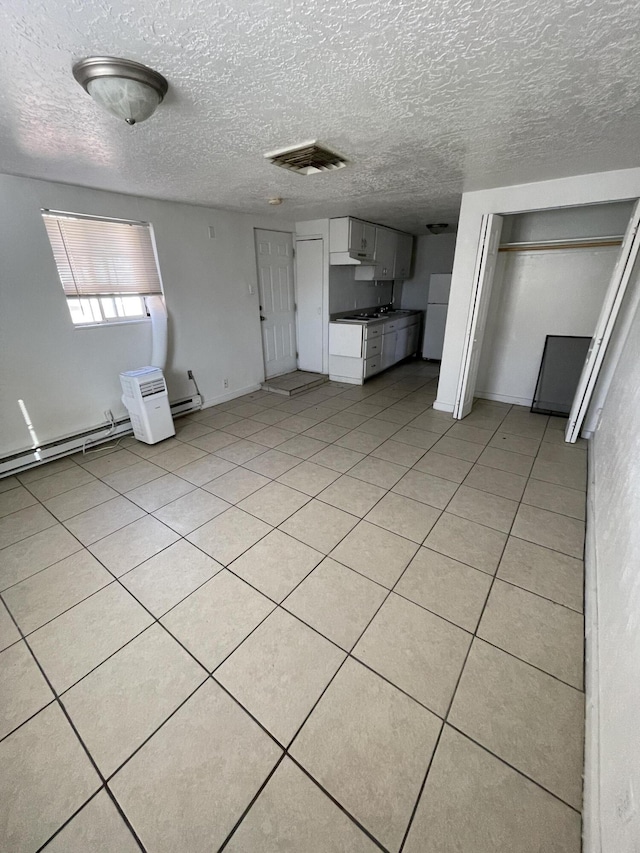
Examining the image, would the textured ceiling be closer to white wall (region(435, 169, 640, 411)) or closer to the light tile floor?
white wall (region(435, 169, 640, 411))

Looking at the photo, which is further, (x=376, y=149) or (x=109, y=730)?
(x=376, y=149)

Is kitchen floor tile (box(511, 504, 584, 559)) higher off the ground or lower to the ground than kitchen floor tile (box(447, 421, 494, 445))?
lower

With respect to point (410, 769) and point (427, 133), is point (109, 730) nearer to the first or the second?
point (410, 769)

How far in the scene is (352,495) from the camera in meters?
2.59

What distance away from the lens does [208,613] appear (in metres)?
1.69

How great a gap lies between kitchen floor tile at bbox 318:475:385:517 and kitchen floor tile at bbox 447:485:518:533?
0.55 meters

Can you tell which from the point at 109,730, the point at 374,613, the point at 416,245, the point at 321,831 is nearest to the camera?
the point at 321,831

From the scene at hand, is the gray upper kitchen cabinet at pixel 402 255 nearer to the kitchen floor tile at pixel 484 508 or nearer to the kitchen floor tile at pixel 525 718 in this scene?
the kitchen floor tile at pixel 484 508

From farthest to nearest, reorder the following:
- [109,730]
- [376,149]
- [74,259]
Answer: [74,259] < [376,149] < [109,730]

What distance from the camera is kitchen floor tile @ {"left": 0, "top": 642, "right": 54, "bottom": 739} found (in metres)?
1.30

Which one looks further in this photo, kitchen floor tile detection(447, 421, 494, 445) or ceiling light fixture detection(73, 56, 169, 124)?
kitchen floor tile detection(447, 421, 494, 445)

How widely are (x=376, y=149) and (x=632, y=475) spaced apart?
2.33m

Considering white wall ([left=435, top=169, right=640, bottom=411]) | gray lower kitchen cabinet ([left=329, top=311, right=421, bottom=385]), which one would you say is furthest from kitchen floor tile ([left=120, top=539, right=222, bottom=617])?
gray lower kitchen cabinet ([left=329, top=311, right=421, bottom=385])

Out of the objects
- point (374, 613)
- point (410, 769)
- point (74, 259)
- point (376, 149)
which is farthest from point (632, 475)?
point (74, 259)
